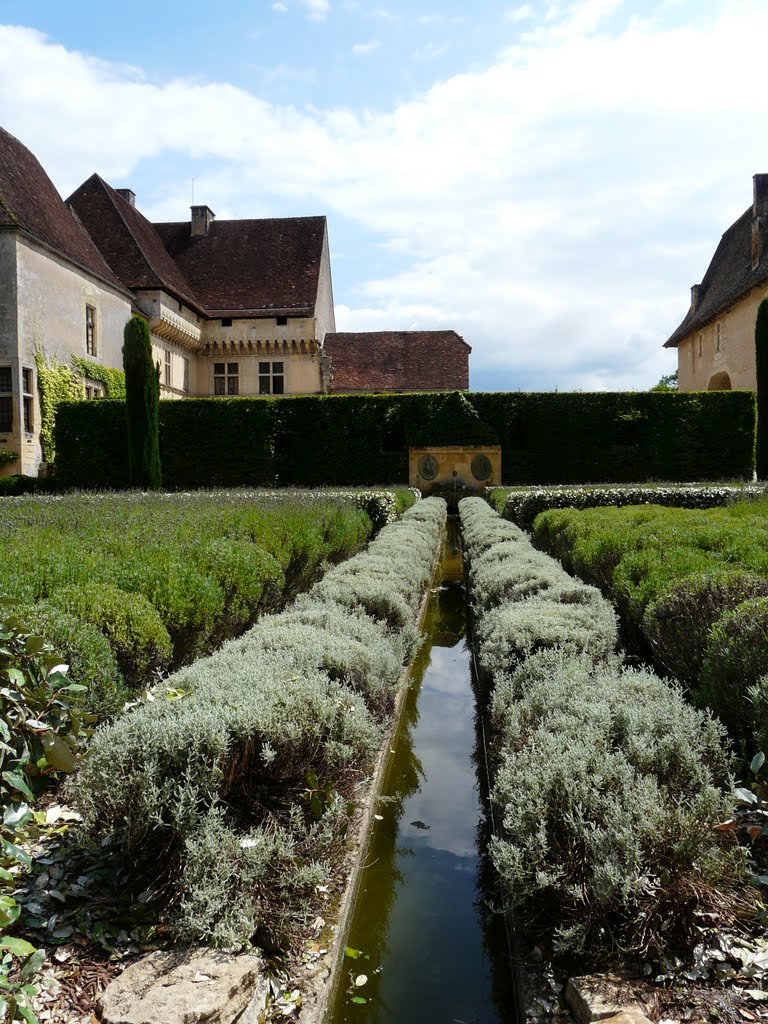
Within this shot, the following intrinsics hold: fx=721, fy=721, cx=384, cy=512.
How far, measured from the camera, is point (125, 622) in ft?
11.9

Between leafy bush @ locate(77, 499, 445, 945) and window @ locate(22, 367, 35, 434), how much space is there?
20.1 meters

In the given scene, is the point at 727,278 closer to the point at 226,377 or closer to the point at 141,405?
the point at 226,377

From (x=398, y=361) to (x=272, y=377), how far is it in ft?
19.2

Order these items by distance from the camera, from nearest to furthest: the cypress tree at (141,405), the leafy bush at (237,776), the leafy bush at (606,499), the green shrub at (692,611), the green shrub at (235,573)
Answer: the leafy bush at (237,776), the green shrub at (692,611), the green shrub at (235,573), the leafy bush at (606,499), the cypress tree at (141,405)

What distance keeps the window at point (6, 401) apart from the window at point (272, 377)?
13.3 metres

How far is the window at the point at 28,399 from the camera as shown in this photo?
20750 mm

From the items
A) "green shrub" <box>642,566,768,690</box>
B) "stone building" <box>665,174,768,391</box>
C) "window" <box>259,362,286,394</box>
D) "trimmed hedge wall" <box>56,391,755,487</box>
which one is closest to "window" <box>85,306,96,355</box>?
"trimmed hedge wall" <box>56,391,755,487</box>

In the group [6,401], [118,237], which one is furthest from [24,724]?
[118,237]

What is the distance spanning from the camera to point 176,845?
245cm

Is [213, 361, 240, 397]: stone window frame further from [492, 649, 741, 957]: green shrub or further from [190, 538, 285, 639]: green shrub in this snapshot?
[492, 649, 741, 957]: green shrub

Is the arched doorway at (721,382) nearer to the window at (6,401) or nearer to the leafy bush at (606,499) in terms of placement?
the leafy bush at (606,499)

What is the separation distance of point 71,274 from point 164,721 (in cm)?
2339

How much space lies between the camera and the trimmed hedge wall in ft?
74.7

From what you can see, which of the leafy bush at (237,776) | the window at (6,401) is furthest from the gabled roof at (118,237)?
the leafy bush at (237,776)
